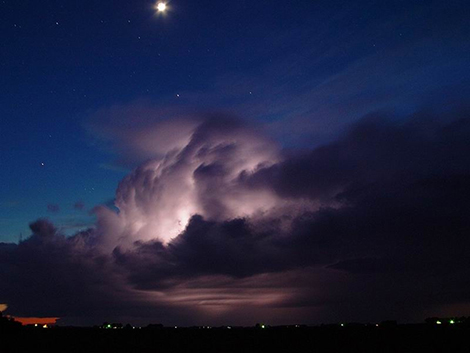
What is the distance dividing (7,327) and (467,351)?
166582mm

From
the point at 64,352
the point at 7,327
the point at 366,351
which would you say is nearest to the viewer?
the point at 64,352

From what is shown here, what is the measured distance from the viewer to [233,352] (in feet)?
496

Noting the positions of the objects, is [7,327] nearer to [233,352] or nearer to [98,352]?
[98,352]

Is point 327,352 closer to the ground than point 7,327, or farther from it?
closer to the ground

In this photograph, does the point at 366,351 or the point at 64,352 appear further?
the point at 366,351

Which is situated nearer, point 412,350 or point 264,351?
point 412,350

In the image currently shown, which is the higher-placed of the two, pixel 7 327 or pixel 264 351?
pixel 7 327

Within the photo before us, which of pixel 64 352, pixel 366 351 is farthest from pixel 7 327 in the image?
pixel 366 351

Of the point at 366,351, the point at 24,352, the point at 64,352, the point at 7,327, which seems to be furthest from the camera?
the point at 7,327

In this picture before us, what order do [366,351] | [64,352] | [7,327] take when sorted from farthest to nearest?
[7,327] < [366,351] < [64,352]

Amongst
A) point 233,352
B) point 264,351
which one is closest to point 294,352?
point 264,351

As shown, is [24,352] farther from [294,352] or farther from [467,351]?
[467,351]

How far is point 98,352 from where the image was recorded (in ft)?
463

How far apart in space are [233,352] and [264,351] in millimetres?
10442
